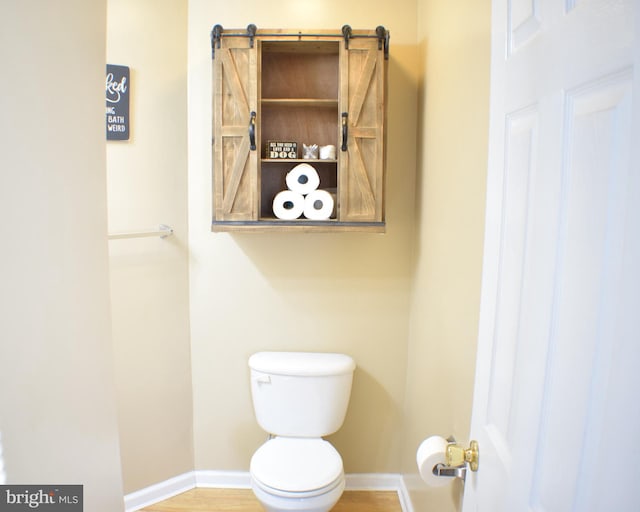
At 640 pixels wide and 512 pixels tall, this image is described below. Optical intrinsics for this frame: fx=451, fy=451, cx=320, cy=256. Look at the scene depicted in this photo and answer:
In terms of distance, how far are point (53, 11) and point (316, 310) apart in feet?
5.91

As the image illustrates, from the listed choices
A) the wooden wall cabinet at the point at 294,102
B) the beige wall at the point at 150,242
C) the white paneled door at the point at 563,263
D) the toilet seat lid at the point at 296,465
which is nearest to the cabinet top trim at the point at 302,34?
the wooden wall cabinet at the point at 294,102

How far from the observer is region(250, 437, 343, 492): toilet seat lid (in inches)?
67.5

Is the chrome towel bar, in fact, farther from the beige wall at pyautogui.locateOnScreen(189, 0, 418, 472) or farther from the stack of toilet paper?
the stack of toilet paper

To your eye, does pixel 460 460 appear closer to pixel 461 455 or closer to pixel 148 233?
pixel 461 455

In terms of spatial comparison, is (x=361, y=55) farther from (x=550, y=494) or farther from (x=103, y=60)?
(x=550, y=494)

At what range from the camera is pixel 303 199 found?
2.00 m

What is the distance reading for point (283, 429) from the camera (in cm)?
210

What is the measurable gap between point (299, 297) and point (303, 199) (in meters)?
0.53

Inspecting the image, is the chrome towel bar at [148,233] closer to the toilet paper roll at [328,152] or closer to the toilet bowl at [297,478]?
the toilet paper roll at [328,152]

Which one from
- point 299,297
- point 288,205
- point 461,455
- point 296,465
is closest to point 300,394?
point 296,465

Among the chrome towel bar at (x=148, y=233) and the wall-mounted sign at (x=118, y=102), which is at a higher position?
the wall-mounted sign at (x=118, y=102)

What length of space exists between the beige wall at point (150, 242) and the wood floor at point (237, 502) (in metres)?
0.14

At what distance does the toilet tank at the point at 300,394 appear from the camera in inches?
81.2

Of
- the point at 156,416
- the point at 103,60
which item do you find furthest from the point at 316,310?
the point at 103,60
